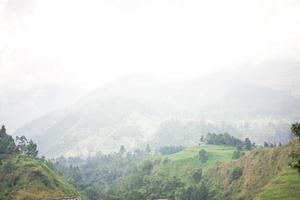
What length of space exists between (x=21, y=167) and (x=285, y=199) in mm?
115627

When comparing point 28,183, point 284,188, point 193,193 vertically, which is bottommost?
point 193,193

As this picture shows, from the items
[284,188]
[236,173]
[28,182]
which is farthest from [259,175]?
[28,182]

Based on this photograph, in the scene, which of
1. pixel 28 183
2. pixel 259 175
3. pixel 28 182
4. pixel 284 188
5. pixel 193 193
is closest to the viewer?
pixel 284 188

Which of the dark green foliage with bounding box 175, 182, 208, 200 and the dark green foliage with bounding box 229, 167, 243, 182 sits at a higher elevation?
the dark green foliage with bounding box 229, 167, 243, 182

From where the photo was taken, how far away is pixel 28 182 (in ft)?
596

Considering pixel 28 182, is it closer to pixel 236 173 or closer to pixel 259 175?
pixel 236 173

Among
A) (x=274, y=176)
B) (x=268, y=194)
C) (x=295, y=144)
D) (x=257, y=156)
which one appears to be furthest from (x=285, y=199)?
(x=257, y=156)

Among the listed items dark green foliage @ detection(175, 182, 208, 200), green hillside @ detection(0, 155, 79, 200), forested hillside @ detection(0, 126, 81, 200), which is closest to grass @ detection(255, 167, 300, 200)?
dark green foliage @ detection(175, 182, 208, 200)

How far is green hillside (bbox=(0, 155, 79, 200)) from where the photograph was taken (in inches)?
6914

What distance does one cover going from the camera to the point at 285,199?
131625 millimetres

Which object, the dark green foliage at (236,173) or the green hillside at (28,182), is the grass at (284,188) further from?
the green hillside at (28,182)

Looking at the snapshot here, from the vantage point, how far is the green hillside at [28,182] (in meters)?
176

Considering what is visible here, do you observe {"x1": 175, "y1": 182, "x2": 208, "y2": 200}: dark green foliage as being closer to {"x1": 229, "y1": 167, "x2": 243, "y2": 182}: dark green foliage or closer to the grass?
{"x1": 229, "y1": 167, "x2": 243, "y2": 182}: dark green foliage

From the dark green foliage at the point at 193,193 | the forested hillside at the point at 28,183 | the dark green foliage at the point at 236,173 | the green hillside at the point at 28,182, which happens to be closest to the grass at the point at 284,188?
the dark green foliage at the point at 236,173
